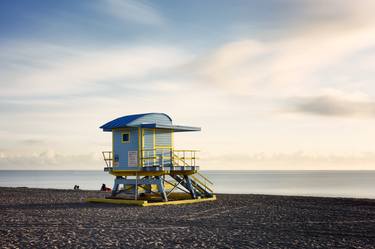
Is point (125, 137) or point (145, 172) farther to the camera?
point (125, 137)

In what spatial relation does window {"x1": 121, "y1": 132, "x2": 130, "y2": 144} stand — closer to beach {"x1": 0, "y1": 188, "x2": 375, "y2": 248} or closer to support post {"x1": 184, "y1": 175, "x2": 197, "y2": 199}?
support post {"x1": 184, "y1": 175, "x2": 197, "y2": 199}

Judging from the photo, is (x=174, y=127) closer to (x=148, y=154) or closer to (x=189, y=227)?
(x=148, y=154)

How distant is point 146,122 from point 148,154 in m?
2.19

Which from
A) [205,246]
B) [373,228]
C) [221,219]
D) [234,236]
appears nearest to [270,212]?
[221,219]

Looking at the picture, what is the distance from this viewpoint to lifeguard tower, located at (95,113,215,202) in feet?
100

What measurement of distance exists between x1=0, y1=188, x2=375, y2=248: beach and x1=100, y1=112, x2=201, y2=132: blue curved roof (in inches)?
223

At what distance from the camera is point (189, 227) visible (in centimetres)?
1908

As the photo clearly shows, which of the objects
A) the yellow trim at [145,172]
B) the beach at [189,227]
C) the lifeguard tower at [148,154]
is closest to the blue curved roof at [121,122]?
the lifeguard tower at [148,154]

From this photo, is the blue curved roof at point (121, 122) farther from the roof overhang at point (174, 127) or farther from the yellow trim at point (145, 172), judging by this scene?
the yellow trim at point (145, 172)

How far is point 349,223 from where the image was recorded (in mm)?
20438

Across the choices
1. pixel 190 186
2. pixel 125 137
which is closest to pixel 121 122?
pixel 125 137

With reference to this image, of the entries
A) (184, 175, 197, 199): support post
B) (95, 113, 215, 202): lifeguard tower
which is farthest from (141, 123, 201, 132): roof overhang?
(184, 175, 197, 199): support post

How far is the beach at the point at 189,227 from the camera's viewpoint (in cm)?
1556

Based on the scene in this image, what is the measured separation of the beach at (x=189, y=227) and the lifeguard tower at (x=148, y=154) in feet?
11.1
